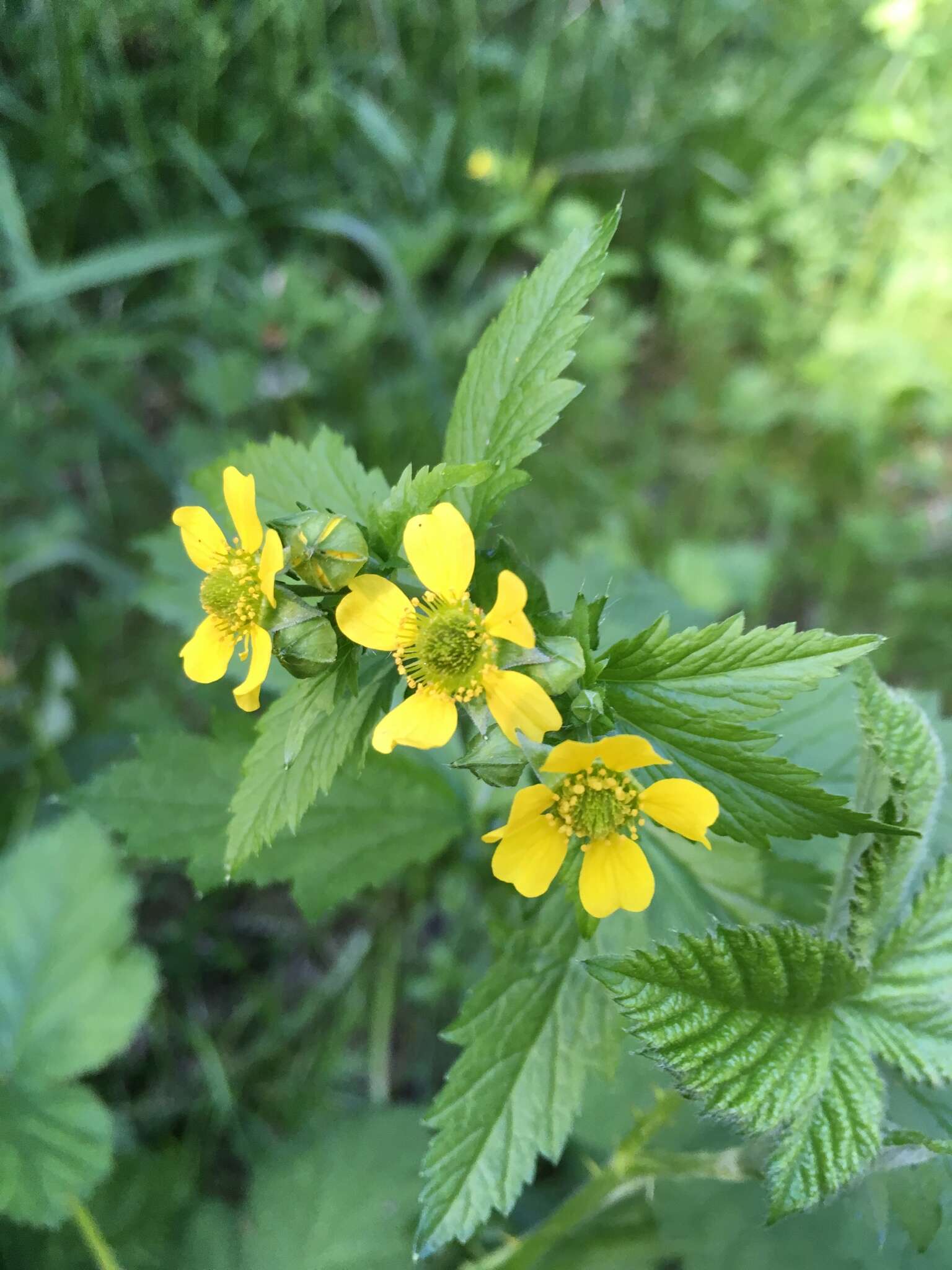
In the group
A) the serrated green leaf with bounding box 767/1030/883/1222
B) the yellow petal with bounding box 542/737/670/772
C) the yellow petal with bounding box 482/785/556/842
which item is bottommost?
the serrated green leaf with bounding box 767/1030/883/1222

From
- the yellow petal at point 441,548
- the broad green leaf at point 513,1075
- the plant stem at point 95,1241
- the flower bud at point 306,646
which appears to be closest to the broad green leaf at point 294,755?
the flower bud at point 306,646

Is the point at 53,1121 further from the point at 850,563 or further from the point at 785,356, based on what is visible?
the point at 785,356

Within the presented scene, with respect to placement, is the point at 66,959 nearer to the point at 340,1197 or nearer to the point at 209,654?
the point at 340,1197

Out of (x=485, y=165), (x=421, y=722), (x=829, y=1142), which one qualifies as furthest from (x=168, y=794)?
(x=485, y=165)

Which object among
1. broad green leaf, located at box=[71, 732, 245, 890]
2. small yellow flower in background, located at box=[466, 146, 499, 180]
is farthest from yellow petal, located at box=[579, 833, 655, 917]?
small yellow flower in background, located at box=[466, 146, 499, 180]

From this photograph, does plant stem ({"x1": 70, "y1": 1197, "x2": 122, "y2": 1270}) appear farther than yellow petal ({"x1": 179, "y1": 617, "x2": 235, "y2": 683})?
Yes

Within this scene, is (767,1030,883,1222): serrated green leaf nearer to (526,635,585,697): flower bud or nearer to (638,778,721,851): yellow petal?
(638,778,721,851): yellow petal
